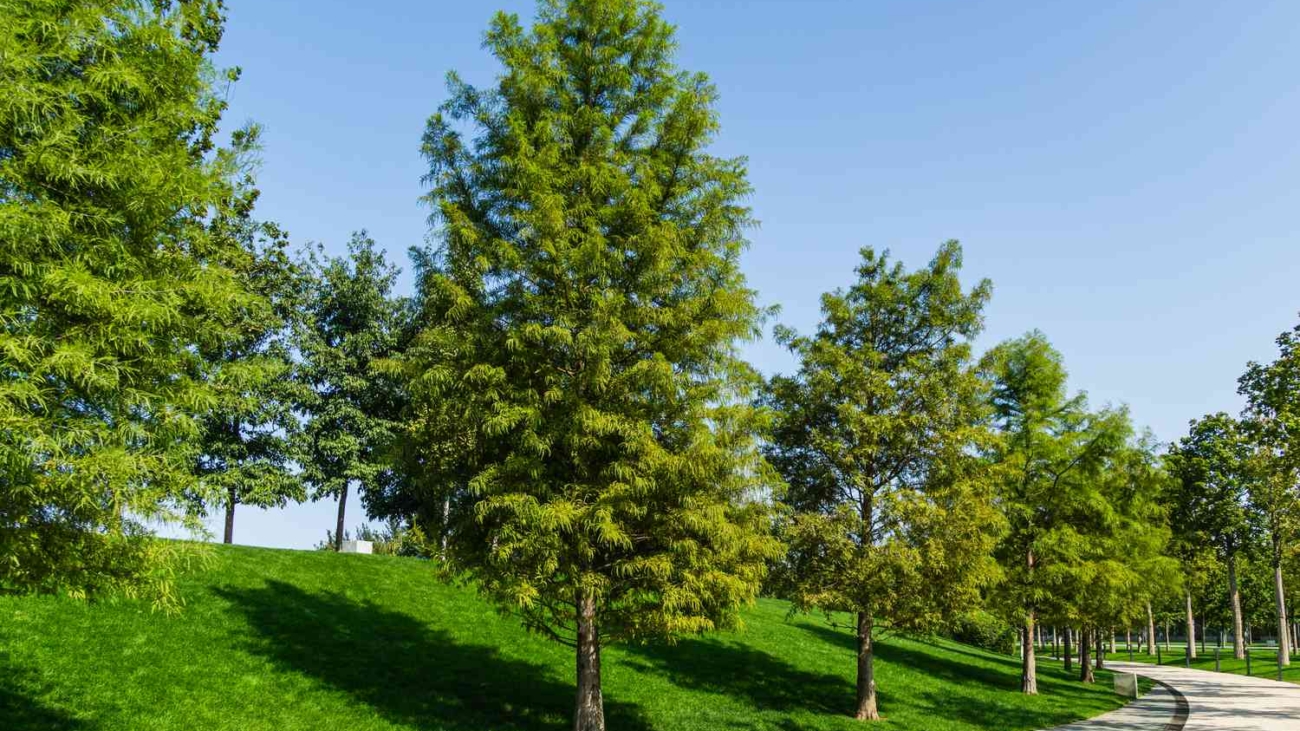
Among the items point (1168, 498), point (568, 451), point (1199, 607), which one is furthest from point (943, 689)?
point (1199, 607)

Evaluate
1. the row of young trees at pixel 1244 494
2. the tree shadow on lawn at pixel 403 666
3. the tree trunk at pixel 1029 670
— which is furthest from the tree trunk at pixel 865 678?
the row of young trees at pixel 1244 494

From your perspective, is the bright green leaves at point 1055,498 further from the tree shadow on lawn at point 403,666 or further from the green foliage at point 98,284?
the green foliage at point 98,284

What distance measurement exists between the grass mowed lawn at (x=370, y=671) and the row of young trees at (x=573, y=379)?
234cm

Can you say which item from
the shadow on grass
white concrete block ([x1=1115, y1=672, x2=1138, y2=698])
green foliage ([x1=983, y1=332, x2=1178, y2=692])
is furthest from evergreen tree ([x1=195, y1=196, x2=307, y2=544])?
white concrete block ([x1=1115, y1=672, x2=1138, y2=698])

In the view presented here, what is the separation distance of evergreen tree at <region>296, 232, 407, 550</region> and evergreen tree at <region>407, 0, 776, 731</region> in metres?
20.5

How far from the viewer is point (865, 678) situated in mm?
20844

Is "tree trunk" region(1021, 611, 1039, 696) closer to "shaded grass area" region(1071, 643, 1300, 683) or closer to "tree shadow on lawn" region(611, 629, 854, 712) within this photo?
"tree shadow on lawn" region(611, 629, 854, 712)

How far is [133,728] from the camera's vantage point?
39.4ft

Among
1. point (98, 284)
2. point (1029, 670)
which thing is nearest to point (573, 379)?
point (98, 284)

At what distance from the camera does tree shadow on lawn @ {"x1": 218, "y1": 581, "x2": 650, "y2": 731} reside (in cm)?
1553

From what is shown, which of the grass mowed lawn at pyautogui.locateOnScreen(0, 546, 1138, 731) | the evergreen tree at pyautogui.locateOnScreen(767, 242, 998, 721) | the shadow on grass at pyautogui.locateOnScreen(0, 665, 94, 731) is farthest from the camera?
the evergreen tree at pyautogui.locateOnScreen(767, 242, 998, 721)

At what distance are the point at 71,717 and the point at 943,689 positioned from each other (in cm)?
2437

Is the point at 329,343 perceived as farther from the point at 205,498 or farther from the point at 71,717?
the point at 205,498

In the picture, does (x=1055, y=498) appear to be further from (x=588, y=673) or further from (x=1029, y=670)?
(x=588, y=673)
